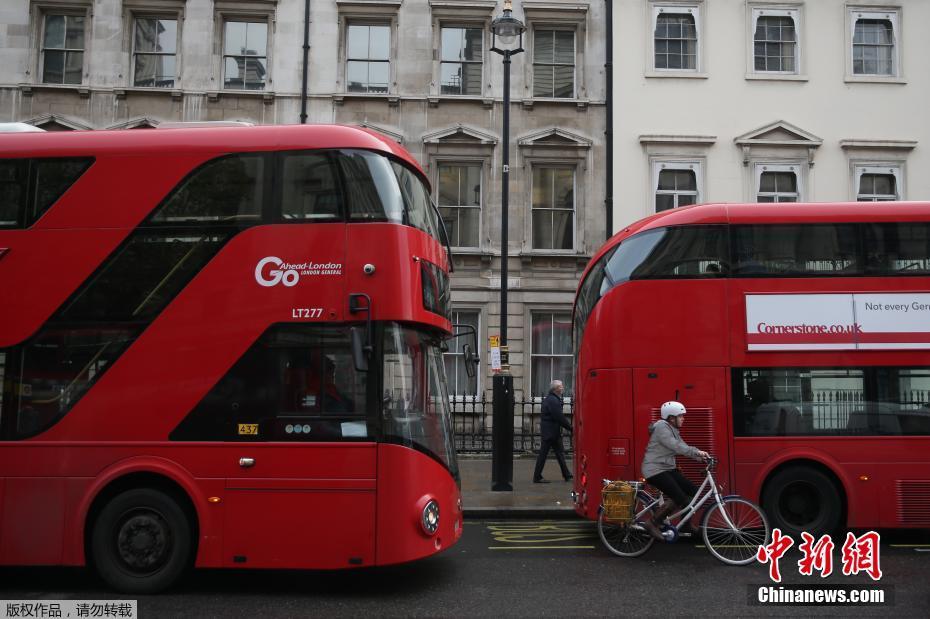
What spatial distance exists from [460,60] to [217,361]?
14.1m

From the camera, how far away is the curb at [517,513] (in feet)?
38.2

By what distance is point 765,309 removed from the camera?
9.65 metres

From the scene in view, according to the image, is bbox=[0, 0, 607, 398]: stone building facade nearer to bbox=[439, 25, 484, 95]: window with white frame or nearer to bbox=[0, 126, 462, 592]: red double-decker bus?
bbox=[439, 25, 484, 95]: window with white frame

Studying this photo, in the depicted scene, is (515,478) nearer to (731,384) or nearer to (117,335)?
(731,384)

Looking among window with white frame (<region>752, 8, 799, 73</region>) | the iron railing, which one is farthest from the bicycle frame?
window with white frame (<region>752, 8, 799, 73</region>)

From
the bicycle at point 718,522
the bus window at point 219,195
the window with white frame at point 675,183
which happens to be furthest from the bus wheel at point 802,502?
the window with white frame at point 675,183

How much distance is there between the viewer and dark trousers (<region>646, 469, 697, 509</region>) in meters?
8.57

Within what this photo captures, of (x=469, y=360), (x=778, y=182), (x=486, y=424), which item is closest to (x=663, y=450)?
(x=469, y=360)

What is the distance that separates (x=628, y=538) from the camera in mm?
8844

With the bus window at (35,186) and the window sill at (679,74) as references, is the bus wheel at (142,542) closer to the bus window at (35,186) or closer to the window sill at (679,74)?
the bus window at (35,186)

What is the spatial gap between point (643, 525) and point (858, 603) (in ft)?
7.38

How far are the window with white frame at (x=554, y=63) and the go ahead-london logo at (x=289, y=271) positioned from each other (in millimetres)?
13668

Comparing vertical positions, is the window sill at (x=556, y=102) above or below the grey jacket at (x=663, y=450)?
above

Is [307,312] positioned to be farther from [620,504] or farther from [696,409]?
[696,409]
